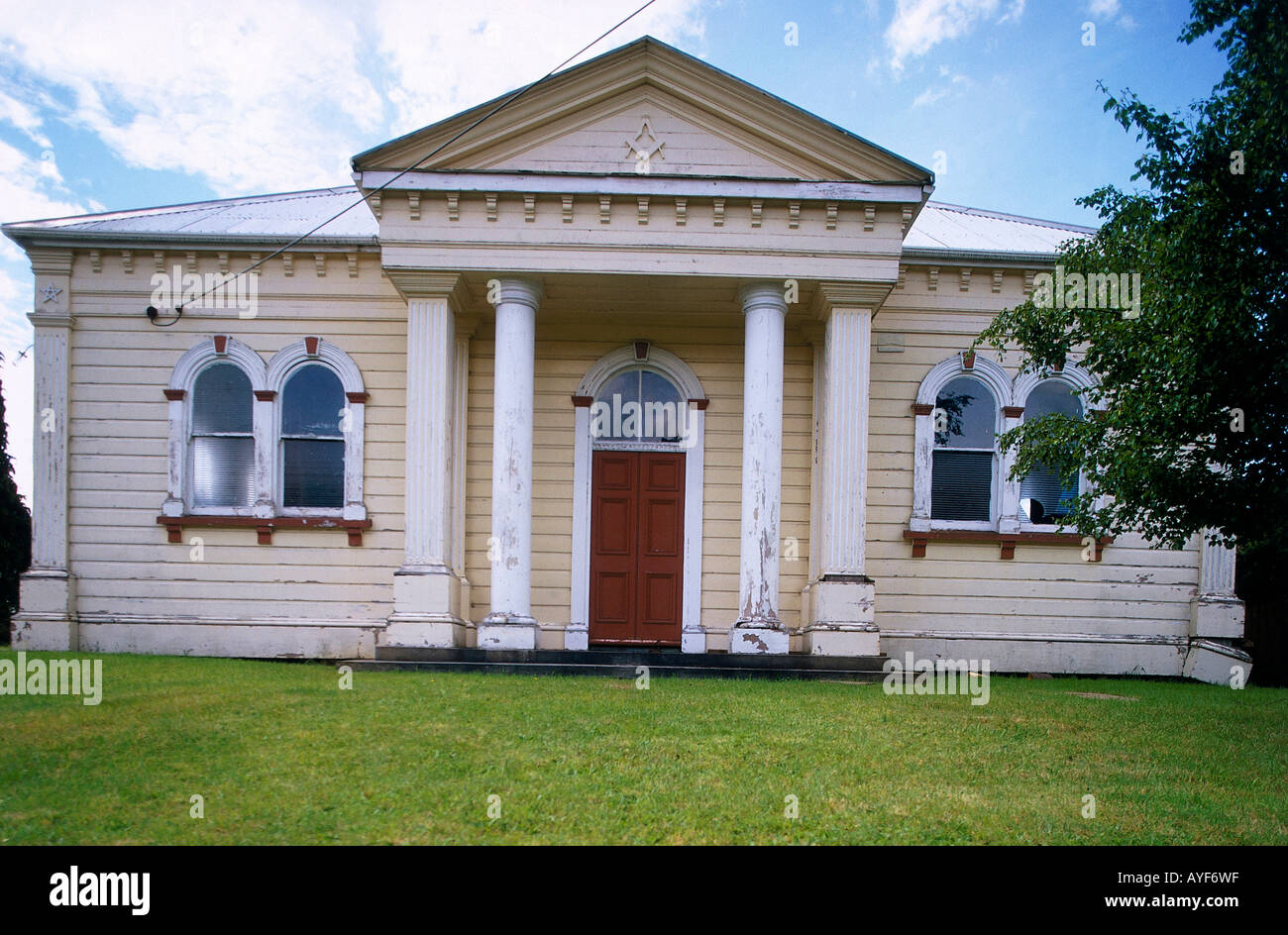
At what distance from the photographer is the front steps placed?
409 inches

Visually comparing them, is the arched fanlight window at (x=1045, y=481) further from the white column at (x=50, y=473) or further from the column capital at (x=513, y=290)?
the white column at (x=50, y=473)

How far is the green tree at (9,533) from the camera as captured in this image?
747 inches

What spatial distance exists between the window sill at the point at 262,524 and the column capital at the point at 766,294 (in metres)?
5.99

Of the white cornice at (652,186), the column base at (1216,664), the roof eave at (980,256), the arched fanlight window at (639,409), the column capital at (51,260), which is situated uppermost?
the white cornice at (652,186)

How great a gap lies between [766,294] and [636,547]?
4029 mm

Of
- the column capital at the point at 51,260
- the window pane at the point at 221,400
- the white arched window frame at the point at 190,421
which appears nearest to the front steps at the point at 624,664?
the white arched window frame at the point at 190,421

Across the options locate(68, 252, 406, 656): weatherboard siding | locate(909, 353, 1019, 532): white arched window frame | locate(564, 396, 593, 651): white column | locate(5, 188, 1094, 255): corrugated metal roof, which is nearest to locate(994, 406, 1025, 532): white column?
locate(909, 353, 1019, 532): white arched window frame

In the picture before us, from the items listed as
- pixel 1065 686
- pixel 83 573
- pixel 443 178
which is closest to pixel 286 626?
pixel 83 573

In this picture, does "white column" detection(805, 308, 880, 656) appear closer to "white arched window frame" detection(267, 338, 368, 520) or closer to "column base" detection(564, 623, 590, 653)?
"column base" detection(564, 623, 590, 653)

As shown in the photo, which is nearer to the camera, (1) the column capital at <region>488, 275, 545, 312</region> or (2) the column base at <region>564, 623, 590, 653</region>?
(1) the column capital at <region>488, 275, 545, 312</region>

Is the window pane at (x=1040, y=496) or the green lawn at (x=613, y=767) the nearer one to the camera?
the green lawn at (x=613, y=767)

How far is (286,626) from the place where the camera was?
1266 cm

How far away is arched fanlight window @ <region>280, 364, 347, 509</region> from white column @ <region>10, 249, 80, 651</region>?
2.96 meters

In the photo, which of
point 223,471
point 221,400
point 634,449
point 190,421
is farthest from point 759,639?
point 190,421
